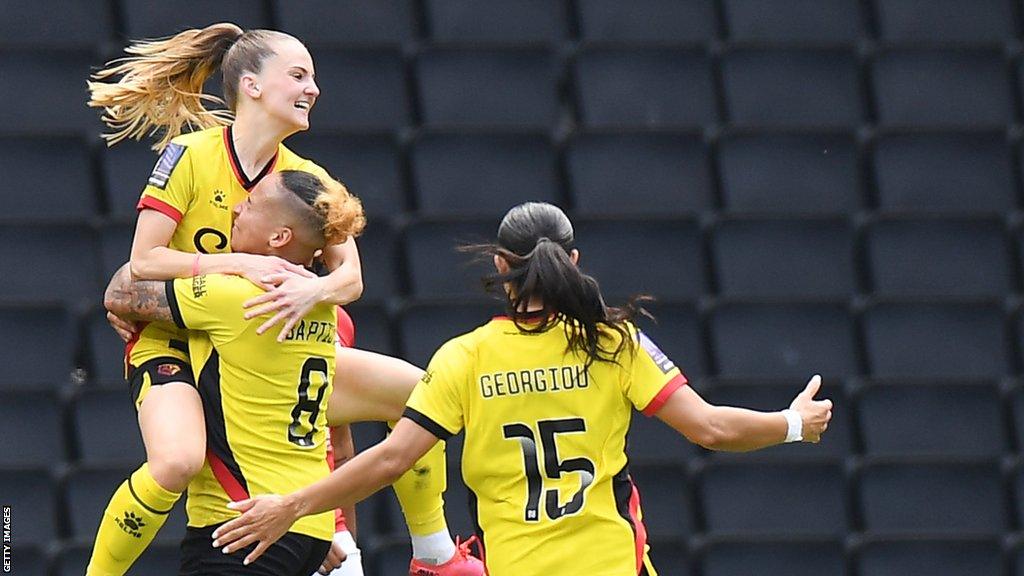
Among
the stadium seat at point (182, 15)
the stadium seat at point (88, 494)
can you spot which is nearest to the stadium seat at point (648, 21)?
the stadium seat at point (182, 15)

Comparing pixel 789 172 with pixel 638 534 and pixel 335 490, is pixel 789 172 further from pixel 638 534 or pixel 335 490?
pixel 335 490

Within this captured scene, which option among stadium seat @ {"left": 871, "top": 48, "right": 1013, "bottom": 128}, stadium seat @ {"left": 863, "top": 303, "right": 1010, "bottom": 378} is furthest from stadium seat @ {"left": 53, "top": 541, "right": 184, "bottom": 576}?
stadium seat @ {"left": 871, "top": 48, "right": 1013, "bottom": 128}

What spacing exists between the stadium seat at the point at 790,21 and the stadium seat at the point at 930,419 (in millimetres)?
1196

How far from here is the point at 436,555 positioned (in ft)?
12.2

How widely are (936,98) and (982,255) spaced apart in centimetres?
55

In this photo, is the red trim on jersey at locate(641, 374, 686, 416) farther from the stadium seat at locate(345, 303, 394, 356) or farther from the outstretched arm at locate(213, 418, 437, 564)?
the stadium seat at locate(345, 303, 394, 356)

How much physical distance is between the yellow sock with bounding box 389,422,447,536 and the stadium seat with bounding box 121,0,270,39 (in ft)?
7.50

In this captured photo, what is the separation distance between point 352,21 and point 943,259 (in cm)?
203

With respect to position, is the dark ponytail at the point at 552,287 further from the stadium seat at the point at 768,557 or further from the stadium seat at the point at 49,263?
the stadium seat at the point at 49,263

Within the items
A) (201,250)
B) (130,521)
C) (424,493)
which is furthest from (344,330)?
(130,521)

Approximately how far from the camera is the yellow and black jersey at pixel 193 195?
3.34 meters

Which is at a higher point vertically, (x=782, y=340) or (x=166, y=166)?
(x=166, y=166)

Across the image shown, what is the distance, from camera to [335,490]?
3.04 meters

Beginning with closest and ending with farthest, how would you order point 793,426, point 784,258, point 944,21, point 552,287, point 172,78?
point 552,287
point 793,426
point 172,78
point 784,258
point 944,21
